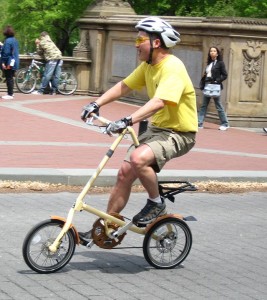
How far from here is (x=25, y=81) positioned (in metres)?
24.8

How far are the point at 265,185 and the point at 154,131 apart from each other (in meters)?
5.58

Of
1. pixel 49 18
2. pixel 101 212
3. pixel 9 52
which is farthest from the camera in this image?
pixel 49 18

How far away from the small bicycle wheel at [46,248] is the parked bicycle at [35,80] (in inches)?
697

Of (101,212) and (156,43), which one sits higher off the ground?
(156,43)

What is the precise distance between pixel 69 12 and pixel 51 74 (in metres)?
26.7

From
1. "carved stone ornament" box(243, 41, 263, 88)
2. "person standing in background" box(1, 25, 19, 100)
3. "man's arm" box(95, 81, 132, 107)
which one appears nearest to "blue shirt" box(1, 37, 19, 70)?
"person standing in background" box(1, 25, 19, 100)

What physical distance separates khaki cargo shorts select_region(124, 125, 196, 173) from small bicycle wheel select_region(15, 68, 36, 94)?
17.4 metres

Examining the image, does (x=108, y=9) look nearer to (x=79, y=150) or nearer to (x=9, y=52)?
(x=9, y=52)

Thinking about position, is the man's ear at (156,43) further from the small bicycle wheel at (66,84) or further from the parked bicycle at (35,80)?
the small bicycle wheel at (66,84)

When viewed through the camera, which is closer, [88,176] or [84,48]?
[88,176]

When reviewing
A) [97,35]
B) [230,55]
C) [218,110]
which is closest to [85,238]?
[218,110]

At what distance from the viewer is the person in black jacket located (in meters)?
19.1

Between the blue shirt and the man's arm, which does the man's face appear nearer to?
the man's arm

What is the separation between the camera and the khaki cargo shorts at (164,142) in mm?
7297
